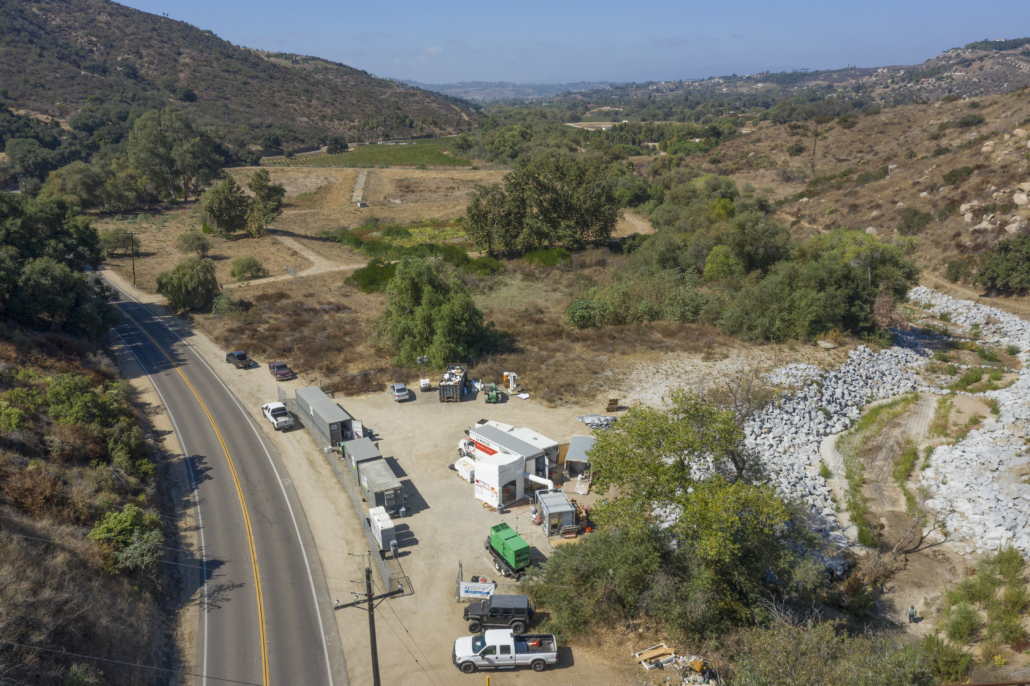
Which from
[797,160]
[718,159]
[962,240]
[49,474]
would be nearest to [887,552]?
[49,474]

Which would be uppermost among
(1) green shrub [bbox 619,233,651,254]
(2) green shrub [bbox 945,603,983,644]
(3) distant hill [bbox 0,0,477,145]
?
(3) distant hill [bbox 0,0,477,145]

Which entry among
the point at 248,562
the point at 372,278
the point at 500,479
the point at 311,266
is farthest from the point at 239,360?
the point at 311,266

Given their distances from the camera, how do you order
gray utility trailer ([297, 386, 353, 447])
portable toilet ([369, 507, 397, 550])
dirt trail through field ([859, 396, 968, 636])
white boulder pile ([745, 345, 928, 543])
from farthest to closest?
1. gray utility trailer ([297, 386, 353, 447])
2. white boulder pile ([745, 345, 928, 543])
3. portable toilet ([369, 507, 397, 550])
4. dirt trail through field ([859, 396, 968, 636])

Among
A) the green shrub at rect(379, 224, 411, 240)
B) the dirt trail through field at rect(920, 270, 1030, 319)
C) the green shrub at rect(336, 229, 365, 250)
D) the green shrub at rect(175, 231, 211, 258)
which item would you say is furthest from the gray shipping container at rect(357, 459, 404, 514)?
the green shrub at rect(336, 229, 365, 250)

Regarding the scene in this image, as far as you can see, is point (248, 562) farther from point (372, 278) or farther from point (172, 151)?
point (172, 151)

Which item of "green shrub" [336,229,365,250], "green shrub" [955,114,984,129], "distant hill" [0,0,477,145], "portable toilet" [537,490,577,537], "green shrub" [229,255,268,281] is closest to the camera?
"portable toilet" [537,490,577,537]

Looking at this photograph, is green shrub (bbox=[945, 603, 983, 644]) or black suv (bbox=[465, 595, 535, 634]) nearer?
green shrub (bbox=[945, 603, 983, 644])

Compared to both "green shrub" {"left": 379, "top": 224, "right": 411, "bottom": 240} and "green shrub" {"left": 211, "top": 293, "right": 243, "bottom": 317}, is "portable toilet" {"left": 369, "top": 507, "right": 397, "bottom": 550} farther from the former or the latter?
"green shrub" {"left": 379, "top": 224, "right": 411, "bottom": 240}
